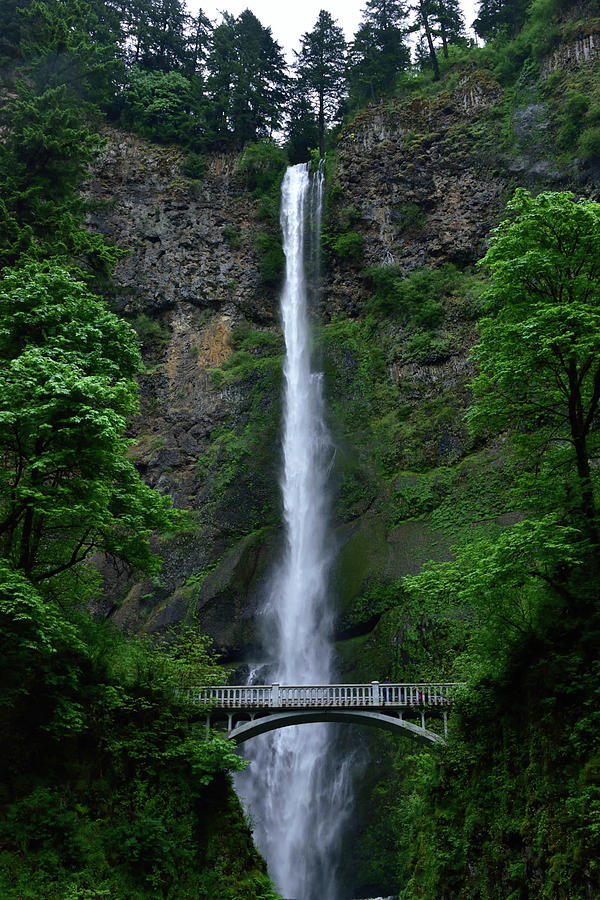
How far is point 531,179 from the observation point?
30984 millimetres

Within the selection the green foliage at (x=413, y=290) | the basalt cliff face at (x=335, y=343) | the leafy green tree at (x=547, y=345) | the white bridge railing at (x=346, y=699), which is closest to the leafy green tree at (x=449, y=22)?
the basalt cliff face at (x=335, y=343)

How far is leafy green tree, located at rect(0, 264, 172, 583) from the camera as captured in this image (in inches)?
414

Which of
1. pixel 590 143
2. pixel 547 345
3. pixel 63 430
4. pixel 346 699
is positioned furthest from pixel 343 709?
pixel 590 143

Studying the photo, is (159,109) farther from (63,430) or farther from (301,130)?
(63,430)

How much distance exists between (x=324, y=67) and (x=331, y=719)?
38.8m

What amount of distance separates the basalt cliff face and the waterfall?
82cm

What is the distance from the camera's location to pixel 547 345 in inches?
392

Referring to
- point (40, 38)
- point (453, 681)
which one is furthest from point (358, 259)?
point (453, 681)

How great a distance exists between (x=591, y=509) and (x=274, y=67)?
41.7 metres

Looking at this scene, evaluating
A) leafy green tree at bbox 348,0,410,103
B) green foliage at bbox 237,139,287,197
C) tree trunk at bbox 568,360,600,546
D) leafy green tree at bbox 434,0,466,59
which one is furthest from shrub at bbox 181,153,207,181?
tree trunk at bbox 568,360,600,546

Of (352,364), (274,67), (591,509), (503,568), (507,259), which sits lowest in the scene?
(503,568)

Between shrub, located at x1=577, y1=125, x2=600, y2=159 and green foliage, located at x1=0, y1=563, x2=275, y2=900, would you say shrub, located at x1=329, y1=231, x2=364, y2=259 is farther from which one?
green foliage, located at x1=0, y1=563, x2=275, y2=900

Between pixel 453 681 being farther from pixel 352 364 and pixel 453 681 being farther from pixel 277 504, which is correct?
pixel 352 364

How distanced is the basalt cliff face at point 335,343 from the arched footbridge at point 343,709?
13.7 ft
